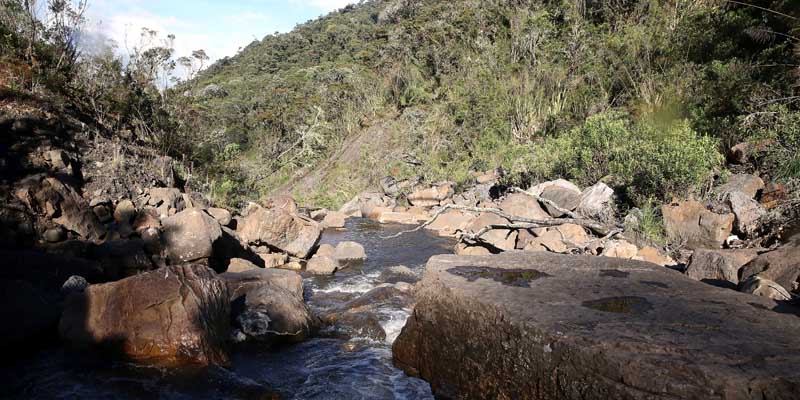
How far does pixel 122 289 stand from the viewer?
15.2ft

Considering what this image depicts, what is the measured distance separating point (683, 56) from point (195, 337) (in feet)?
51.1

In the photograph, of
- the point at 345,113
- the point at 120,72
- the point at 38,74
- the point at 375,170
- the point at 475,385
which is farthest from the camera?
the point at 345,113

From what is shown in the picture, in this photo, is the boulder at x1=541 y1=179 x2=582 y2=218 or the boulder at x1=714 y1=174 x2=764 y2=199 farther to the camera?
the boulder at x1=541 y1=179 x2=582 y2=218

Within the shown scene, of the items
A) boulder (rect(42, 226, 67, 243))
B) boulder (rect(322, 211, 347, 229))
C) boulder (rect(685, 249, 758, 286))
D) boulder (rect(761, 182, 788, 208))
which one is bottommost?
boulder (rect(322, 211, 347, 229))

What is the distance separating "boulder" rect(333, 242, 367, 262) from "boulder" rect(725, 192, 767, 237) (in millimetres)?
7261

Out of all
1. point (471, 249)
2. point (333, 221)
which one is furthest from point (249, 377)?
point (333, 221)

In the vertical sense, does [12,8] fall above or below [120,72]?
above

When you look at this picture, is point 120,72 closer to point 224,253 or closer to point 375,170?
point 224,253

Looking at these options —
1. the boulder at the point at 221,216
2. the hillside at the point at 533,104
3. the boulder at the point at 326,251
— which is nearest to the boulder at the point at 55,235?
the boulder at the point at 221,216

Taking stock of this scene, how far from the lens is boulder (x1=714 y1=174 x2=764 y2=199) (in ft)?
27.2

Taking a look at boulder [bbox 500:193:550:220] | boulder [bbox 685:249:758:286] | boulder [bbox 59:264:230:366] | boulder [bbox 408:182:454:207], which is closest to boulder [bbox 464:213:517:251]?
boulder [bbox 500:193:550:220]

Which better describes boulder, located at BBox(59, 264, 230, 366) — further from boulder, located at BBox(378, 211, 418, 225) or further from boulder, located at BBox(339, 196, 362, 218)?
boulder, located at BBox(339, 196, 362, 218)

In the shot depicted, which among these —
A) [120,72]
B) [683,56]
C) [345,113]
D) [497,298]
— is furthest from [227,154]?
[345,113]

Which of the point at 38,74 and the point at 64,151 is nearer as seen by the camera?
the point at 64,151
